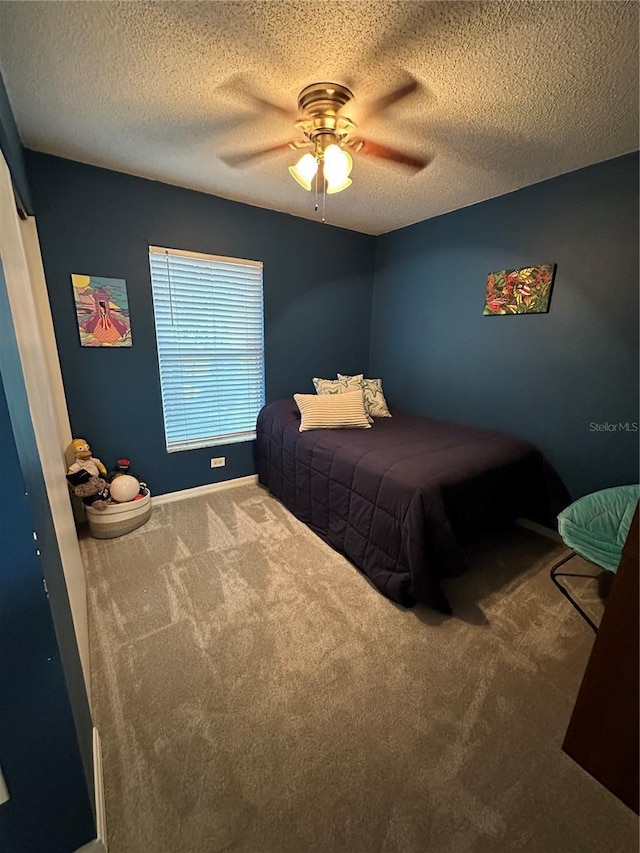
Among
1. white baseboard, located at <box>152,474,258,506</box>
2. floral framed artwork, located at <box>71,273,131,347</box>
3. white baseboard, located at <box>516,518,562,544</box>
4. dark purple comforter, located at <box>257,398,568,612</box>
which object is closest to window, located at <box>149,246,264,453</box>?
floral framed artwork, located at <box>71,273,131,347</box>

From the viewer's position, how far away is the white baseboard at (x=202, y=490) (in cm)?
279

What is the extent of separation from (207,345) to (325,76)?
6.19 feet

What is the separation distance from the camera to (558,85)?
1377 millimetres

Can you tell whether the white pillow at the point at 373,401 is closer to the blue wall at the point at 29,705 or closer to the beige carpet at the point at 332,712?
the beige carpet at the point at 332,712

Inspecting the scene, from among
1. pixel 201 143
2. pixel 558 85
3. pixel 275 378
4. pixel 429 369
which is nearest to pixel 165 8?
pixel 201 143

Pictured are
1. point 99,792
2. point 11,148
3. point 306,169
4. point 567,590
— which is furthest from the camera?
point 567,590

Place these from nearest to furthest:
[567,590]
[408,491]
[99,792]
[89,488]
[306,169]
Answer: [99,792] < [306,169] < [408,491] < [567,590] < [89,488]

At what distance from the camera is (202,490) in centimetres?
297

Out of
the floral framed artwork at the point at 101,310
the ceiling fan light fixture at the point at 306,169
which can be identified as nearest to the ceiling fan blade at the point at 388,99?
the ceiling fan light fixture at the point at 306,169

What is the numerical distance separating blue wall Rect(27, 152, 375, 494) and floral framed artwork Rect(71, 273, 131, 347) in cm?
4

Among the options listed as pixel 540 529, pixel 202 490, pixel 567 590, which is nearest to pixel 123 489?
pixel 202 490

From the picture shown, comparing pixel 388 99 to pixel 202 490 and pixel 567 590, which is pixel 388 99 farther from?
pixel 202 490

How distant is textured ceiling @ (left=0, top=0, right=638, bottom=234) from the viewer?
110cm

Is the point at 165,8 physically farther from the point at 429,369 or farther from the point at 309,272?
the point at 429,369
